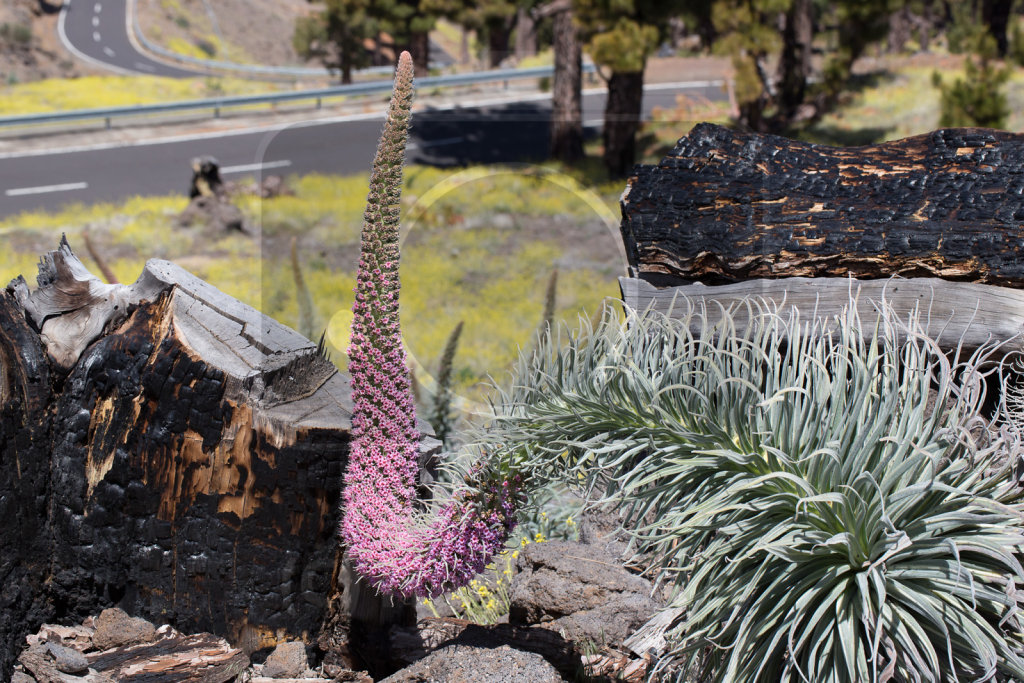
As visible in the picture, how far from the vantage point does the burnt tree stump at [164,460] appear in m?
2.50

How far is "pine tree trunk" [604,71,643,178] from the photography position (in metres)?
12.7

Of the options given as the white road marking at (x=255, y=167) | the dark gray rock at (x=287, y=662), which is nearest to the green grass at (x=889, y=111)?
the white road marking at (x=255, y=167)

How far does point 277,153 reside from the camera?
12.2 m

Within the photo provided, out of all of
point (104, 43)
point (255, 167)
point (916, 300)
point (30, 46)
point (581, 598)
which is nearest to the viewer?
point (916, 300)

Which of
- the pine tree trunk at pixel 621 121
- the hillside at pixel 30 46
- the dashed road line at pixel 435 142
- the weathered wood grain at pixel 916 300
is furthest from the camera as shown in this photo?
the hillside at pixel 30 46

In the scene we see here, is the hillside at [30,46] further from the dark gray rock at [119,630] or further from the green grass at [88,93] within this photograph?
the dark gray rock at [119,630]

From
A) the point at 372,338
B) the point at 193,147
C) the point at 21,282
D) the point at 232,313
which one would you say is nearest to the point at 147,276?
the point at 232,313

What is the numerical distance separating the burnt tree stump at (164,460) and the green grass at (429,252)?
2136 mm

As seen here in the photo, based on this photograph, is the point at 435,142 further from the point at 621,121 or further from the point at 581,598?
the point at 581,598

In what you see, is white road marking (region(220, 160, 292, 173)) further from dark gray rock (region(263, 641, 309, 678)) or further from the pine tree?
dark gray rock (region(263, 641, 309, 678))

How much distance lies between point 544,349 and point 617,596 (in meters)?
1.20

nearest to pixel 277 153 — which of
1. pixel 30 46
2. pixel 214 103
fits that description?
pixel 214 103

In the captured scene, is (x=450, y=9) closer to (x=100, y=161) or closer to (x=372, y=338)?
(x=100, y=161)

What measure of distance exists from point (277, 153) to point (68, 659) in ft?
35.0
